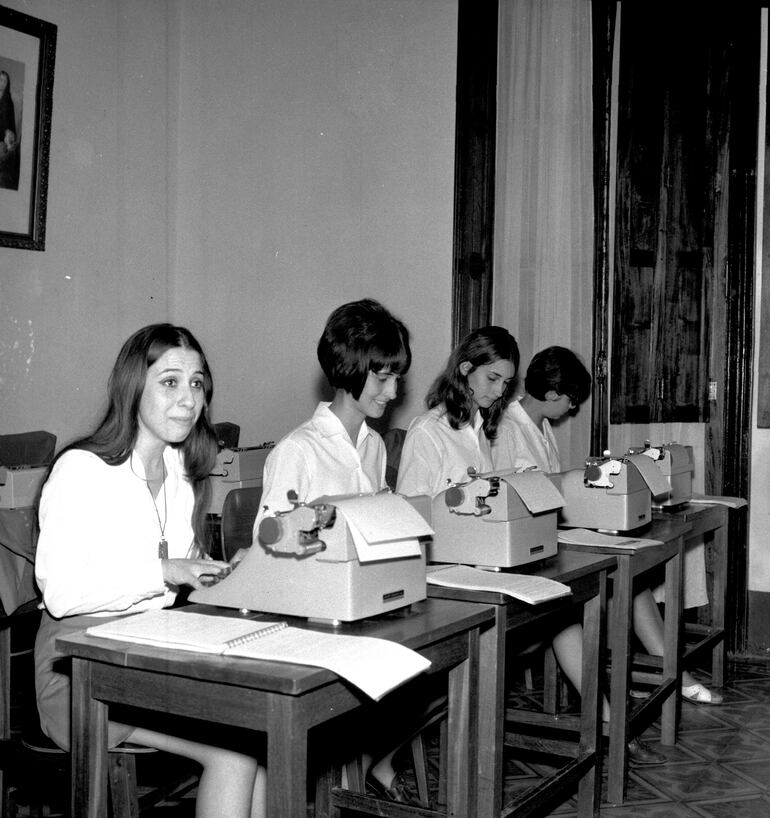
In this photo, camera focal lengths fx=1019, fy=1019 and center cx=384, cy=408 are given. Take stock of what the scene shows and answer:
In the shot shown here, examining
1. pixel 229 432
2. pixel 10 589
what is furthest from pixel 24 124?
pixel 10 589

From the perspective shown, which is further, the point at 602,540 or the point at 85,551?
the point at 602,540

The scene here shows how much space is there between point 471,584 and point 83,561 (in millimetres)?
865

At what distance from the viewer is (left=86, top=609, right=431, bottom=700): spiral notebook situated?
65.2 inches

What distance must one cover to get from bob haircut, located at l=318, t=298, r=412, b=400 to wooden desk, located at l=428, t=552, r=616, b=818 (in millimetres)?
748

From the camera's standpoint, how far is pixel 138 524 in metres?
2.26

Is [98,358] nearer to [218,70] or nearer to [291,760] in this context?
[218,70]

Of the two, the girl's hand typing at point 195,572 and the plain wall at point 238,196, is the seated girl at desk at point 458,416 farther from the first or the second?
the girl's hand typing at point 195,572

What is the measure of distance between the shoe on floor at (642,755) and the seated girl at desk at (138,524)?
1674mm

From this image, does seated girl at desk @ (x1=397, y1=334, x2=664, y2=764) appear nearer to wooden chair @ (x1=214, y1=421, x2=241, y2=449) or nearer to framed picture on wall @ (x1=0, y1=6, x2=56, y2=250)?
wooden chair @ (x1=214, y1=421, x2=241, y2=449)

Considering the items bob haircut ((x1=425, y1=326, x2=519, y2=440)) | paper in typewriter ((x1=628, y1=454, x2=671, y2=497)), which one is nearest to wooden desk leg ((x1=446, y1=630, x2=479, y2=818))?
paper in typewriter ((x1=628, y1=454, x2=671, y2=497))

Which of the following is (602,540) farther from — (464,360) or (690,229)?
(690,229)

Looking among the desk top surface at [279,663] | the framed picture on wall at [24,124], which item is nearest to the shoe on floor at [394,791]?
the desk top surface at [279,663]

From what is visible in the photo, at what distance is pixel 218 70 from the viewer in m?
5.62

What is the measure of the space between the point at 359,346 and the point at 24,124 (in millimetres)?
2620
